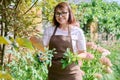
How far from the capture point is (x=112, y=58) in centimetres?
904

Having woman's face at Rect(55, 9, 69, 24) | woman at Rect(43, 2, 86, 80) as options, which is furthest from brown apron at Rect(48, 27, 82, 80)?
woman's face at Rect(55, 9, 69, 24)

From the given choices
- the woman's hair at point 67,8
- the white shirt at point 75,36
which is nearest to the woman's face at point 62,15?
the woman's hair at point 67,8

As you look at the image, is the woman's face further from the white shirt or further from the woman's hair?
the white shirt

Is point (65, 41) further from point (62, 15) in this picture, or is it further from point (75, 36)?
point (62, 15)

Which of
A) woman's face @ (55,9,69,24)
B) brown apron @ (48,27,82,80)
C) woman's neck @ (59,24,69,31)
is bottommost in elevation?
brown apron @ (48,27,82,80)

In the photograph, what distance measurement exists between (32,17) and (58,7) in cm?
92

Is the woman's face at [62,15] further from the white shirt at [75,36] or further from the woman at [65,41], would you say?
the white shirt at [75,36]

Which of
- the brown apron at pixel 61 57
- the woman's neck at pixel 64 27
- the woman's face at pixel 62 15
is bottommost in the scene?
the brown apron at pixel 61 57

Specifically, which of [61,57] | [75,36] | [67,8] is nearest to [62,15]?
[67,8]

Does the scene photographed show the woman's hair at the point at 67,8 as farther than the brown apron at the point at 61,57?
No

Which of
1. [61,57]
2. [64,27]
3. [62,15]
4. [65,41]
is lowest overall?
[61,57]

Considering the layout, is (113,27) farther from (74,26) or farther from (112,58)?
(74,26)

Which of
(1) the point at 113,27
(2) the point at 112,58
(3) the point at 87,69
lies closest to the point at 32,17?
(3) the point at 87,69

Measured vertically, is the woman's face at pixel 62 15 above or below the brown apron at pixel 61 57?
above
